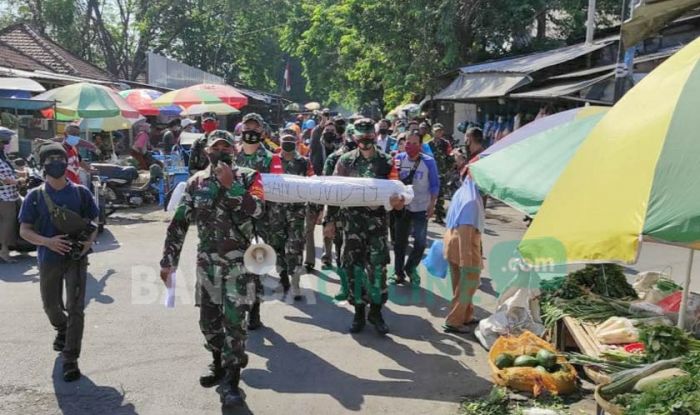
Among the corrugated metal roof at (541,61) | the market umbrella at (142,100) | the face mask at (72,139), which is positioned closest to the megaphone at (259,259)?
the face mask at (72,139)

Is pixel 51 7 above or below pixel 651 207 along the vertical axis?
above

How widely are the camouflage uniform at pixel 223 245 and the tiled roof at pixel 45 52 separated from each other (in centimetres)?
1990

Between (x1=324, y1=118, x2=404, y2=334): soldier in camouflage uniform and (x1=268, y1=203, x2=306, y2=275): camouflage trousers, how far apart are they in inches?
38.6

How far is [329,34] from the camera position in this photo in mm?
27125

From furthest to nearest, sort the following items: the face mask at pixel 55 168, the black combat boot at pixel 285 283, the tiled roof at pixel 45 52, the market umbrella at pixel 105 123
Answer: the tiled roof at pixel 45 52 → the market umbrella at pixel 105 123 → the black combat boot at pixel 285 283 → the face mask at pixel 55 168

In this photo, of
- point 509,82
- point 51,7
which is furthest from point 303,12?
point 509,82

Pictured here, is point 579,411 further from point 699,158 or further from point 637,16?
point 637,16

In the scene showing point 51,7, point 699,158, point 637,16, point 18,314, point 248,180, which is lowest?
point 18,314

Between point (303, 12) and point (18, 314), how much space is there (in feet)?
106

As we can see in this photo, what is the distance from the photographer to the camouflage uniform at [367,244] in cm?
588

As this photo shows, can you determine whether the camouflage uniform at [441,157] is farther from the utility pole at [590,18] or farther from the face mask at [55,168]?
the face mask at [55,168]

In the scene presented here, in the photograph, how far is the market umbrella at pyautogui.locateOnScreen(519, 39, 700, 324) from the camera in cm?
260

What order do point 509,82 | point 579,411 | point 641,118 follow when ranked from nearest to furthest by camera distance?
point 641,118, point 579,411, point 509,82

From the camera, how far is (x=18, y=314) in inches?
249
